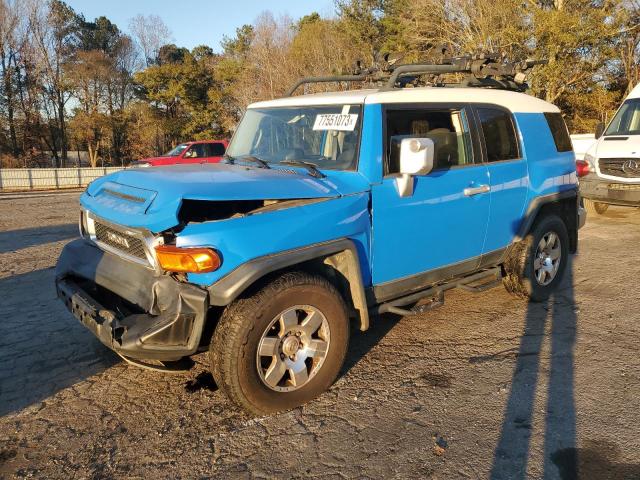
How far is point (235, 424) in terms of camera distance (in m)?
3.11

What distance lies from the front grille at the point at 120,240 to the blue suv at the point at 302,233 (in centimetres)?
1

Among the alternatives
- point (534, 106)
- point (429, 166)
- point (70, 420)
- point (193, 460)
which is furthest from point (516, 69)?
point (70, 420)

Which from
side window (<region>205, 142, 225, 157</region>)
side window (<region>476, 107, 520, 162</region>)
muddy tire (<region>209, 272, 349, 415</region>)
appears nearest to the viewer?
muddy tire (<region>209, 272, 349, 415</region>)

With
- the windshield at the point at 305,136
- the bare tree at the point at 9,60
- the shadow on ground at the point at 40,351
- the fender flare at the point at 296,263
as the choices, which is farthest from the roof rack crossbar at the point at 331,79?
the bare tree at the point at 9,60

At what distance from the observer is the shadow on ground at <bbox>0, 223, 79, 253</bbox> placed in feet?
26.8

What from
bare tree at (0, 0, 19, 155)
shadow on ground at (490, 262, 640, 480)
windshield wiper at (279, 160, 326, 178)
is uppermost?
bare tree at (0, 0, 19, 155)

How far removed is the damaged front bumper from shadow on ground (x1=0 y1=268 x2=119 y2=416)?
0.61m

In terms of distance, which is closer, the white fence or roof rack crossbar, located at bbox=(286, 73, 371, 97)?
roof rack crossbar, located at bbox=(286, 73, 371, 97)

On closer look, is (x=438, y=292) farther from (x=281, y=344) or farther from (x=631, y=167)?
(x=631, y=167)

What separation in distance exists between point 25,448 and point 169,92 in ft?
118

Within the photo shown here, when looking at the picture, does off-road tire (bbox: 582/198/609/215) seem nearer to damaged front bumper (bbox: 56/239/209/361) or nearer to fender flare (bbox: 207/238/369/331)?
fender flare (bbox: 207/238/369/331)

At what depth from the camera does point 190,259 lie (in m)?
2.79

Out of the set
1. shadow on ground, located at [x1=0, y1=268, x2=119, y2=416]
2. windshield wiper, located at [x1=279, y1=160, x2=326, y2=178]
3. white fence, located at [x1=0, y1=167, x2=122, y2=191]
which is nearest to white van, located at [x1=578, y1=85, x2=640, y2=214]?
windshield wiper, located at [x1=279, y1=160, x2=326, y2=178]

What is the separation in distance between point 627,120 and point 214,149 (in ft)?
44.7
